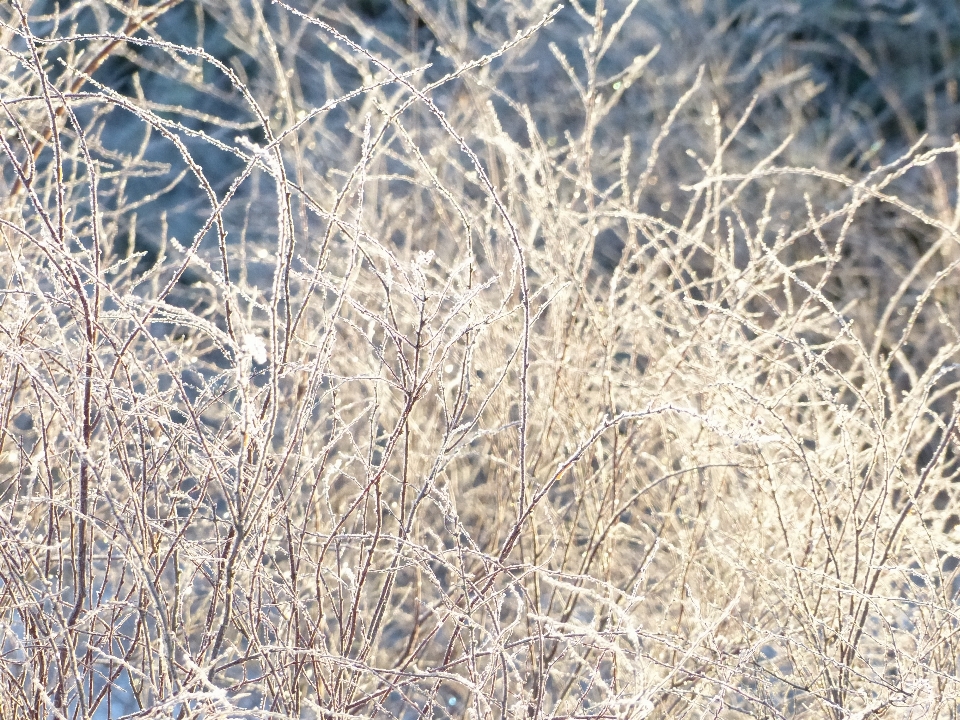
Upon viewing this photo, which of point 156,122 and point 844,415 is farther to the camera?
point 844,415

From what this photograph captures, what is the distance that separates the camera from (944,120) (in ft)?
25.2

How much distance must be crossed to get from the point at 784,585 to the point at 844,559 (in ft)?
1.44

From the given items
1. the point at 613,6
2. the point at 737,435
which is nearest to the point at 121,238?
the point at 613,6

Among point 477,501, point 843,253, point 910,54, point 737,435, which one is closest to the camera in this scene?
point 737,435

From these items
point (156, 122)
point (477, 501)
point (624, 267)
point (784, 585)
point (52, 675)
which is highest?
point (156, 122)

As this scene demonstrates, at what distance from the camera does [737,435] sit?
0.93 metres

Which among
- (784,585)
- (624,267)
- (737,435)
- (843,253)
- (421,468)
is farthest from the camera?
(843,253)

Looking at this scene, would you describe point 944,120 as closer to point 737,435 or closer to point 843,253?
point 843,253

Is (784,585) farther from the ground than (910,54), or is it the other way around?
(910,54)

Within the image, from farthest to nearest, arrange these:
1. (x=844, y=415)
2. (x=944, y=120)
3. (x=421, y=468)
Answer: (x=944, y=120), (x=421, y=468), (x=844, y=415)

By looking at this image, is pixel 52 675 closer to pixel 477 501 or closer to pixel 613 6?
pixel 477 501

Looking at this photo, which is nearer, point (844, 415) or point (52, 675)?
point (844, 415)

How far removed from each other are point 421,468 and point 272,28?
7.05 metres

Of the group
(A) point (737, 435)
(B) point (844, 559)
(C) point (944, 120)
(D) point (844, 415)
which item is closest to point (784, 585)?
(D) point (844, 415)
